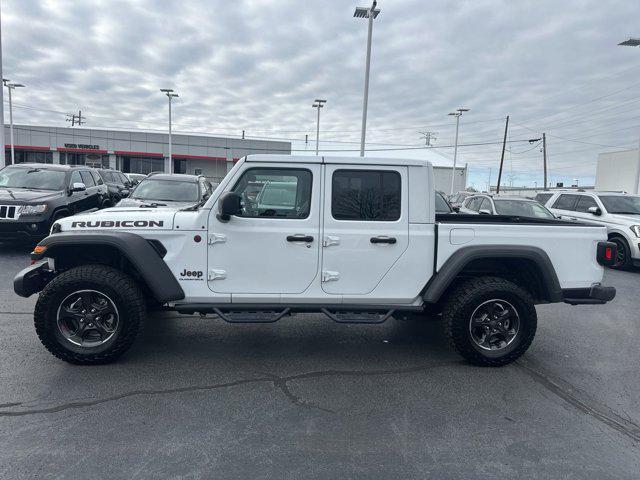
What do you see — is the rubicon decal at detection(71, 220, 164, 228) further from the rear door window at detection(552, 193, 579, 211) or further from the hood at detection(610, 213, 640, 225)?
the rear door window at detection(552, 193, 579, 211)

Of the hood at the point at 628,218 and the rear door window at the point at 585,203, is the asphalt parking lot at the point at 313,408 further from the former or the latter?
the rear door window at the point at 585,203

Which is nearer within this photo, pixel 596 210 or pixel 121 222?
pixel 121 222

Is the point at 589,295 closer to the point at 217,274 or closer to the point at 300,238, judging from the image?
the point at 300,238

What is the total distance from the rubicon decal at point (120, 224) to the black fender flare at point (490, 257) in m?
2.54

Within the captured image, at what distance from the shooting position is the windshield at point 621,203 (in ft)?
36.9

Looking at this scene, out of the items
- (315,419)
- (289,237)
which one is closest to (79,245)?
(289,237)

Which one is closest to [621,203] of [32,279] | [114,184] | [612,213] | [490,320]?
[612,213]

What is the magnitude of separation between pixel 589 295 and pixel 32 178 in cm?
1057

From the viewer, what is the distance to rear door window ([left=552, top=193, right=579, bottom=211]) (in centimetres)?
1267

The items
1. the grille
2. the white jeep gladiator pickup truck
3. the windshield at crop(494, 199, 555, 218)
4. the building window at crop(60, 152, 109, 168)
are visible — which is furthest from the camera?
the building window at crop(60, 152, 109, 168)

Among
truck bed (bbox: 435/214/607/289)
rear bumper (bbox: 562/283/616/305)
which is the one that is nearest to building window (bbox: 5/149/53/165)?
truck bed (bbox: 435/214/607/289)

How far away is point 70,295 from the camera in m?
4.03

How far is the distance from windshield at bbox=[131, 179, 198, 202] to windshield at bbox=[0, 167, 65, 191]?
1.66 meters

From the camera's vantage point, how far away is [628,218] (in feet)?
34.1
